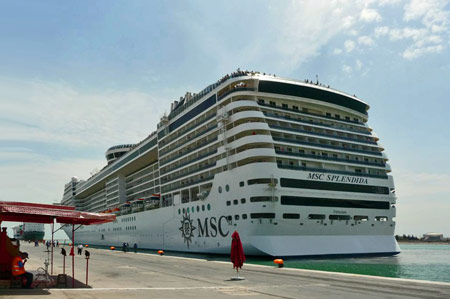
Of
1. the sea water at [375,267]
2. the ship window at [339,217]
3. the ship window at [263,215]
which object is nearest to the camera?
the sea water at [375,267]

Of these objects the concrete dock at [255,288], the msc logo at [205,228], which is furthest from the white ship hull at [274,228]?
the concrete dock at [255,288]

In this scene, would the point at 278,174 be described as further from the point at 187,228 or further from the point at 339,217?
the point at 187,228

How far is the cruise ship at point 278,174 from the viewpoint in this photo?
115 feet

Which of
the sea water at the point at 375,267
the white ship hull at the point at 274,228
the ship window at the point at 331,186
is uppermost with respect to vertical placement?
the ship window at the point at 331,186

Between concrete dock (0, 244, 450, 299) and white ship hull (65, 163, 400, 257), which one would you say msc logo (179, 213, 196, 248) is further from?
concrete dock (0, 244, 450, 299)

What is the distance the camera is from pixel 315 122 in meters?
42.1

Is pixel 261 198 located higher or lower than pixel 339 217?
higher

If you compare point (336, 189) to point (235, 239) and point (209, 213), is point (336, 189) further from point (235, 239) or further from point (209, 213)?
point (235, 239)

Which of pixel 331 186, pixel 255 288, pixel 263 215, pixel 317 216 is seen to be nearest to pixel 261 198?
pixel 263 215

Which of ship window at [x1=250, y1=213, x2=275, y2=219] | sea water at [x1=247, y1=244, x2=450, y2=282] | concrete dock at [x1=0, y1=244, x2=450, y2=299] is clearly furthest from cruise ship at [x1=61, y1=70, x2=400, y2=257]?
concrete dock at [x1=0, y1=244, x2=450, y2=299]

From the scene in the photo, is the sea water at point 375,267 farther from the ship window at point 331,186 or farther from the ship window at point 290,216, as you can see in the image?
the ship window at point 331,186

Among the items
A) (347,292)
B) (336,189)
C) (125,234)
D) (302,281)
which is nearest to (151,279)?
(302,281)

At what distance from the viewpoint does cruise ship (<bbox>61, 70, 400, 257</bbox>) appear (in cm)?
3494

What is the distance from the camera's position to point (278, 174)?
35.2 metres
